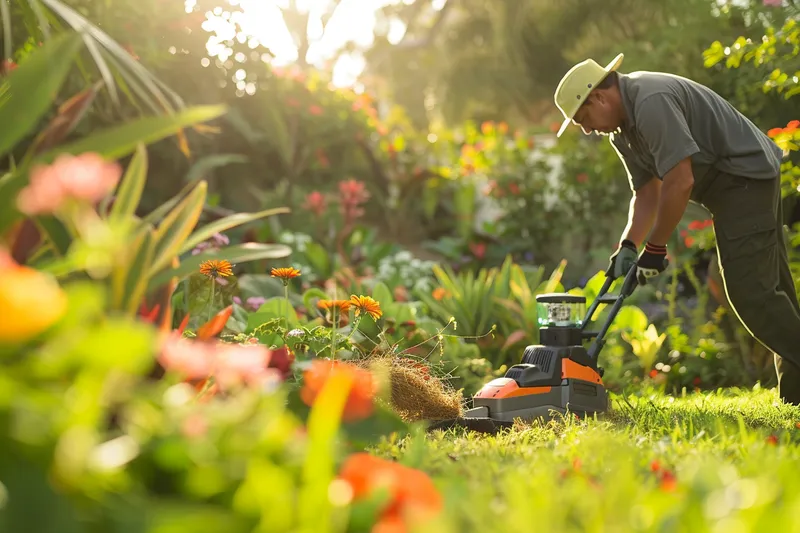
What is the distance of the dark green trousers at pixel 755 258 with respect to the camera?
3.79 metres

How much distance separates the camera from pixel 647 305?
6.89 meters

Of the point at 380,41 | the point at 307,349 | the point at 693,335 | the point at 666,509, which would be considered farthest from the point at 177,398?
the point at 380,41

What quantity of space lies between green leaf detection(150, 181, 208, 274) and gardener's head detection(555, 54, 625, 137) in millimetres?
2313

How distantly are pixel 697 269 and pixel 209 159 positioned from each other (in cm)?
461

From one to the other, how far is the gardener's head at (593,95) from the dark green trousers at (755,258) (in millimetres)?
Answer: 595

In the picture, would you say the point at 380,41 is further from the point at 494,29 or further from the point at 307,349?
the point at 307,349

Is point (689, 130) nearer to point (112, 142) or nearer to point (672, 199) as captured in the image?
point (672, 199)

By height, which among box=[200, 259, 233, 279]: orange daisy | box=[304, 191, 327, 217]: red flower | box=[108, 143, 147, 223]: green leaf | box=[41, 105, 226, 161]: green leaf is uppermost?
box=[41, 105, 226, 161]: green leaf

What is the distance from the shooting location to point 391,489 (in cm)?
111

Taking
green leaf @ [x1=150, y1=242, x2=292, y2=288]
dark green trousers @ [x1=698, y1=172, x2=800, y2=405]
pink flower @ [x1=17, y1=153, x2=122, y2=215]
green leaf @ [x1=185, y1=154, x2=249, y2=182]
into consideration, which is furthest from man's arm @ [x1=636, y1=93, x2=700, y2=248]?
green leaf @ [x1=185, y1=154, x2=249, y2=182]

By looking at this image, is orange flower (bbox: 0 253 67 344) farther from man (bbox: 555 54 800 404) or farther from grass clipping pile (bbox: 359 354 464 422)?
man (bbox: 555 54 800 404)

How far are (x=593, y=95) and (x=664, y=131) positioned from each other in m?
0.40

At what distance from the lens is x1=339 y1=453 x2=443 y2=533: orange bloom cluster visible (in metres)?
1.08

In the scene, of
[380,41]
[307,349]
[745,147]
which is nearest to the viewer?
[307,349]
